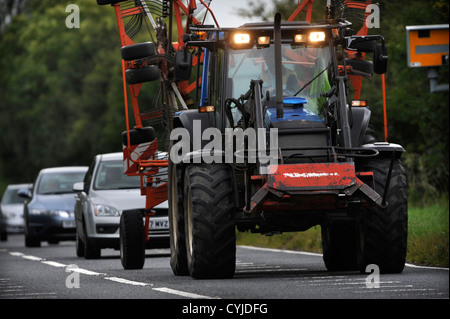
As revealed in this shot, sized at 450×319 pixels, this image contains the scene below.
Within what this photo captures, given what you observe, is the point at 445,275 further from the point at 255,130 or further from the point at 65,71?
the point at 65,71

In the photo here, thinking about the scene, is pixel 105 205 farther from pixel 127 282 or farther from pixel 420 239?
pixel 127 282

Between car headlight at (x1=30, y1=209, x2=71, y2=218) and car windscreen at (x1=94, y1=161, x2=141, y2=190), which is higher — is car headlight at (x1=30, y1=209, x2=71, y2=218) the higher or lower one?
the lower one

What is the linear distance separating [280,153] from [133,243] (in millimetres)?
4779

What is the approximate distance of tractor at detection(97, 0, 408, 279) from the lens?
44.8 feet

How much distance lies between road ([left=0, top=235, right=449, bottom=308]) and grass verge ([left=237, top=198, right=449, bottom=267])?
3.50ft

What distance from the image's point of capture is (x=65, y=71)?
72188 mm

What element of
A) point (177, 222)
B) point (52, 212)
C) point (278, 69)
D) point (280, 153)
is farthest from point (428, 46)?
point (52, 212)

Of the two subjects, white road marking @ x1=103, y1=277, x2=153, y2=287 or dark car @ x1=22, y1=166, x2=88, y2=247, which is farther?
dark car @ x1=22, y1=166, x2=88, y2=247

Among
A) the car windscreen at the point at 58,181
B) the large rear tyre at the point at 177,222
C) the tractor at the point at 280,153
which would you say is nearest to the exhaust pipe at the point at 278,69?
the tractor at the point at 280,153

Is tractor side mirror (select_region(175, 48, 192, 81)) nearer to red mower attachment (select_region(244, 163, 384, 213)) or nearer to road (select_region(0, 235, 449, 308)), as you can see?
red mower attachment (select_region(244, 163, 384, 213))

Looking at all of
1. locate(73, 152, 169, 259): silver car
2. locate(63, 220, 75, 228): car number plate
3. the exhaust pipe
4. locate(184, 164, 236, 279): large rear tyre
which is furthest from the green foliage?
locate(184, 164, 236, 279): large rear tyre

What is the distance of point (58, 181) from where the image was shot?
99.3 feet

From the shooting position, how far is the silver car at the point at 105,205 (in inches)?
848

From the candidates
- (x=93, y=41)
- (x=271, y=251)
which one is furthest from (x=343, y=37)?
(x=93, y=41)
